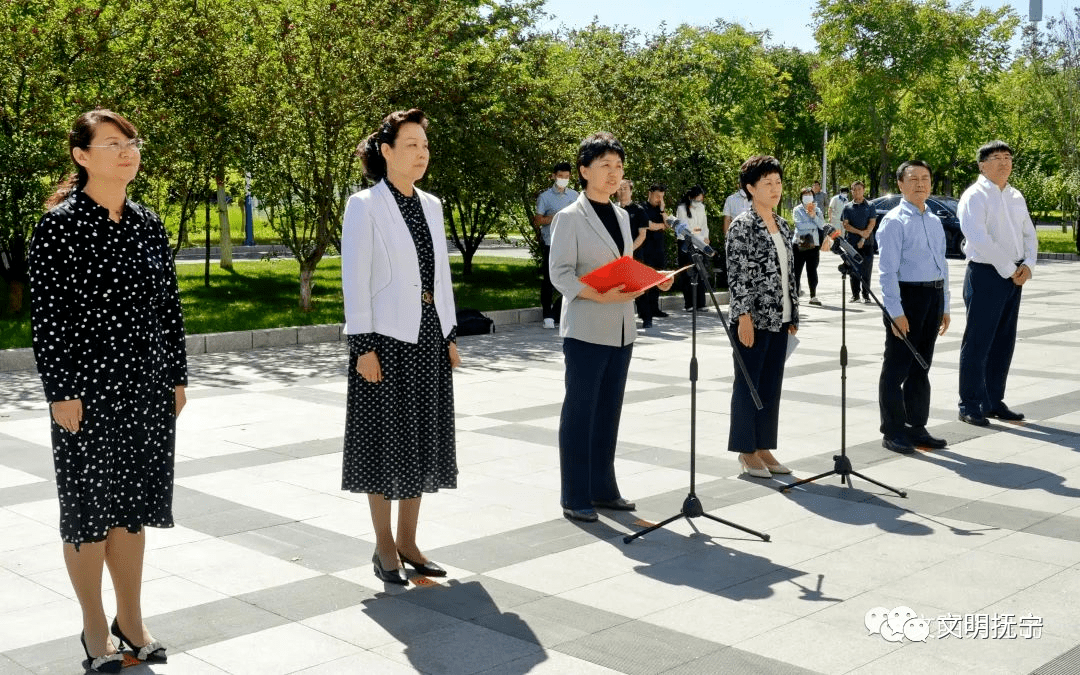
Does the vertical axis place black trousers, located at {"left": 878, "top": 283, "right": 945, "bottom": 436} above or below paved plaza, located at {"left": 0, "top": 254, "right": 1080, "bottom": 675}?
above

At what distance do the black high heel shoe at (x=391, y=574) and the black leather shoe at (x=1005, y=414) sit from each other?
17.8ft

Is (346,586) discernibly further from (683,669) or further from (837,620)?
(837,620)

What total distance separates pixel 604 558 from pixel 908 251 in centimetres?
353

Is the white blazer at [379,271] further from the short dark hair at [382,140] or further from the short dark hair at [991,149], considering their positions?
the short dark hair at [991,149]

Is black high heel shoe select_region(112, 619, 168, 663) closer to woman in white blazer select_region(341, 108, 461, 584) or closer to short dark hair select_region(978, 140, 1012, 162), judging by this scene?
woman in white blazer select_region(341, 108, 461, 584)

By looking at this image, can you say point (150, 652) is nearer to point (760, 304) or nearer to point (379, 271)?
point (379, 271)

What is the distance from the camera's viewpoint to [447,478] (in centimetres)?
540

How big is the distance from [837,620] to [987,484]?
2697 millimetres

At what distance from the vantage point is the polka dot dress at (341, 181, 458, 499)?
17.2 ft

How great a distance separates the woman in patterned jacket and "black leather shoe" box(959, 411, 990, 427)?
2281 millimetres

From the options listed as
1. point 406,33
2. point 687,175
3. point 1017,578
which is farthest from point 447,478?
point 687,175

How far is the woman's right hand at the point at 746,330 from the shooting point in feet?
23.5

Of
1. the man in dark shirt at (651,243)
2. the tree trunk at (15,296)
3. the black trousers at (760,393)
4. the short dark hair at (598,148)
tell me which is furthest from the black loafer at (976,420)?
the tree trunk at (15,296)

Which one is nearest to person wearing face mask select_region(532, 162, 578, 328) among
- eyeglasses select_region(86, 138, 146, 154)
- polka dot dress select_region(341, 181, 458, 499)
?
polka dot dress select_region(341, 181, 458, 499)
